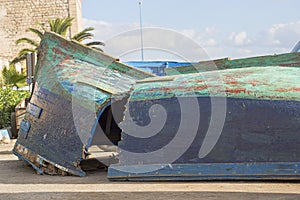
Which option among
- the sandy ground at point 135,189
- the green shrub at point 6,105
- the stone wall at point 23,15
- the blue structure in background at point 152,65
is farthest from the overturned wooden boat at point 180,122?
the stone wall at point 23,15

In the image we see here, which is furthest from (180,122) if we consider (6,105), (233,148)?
(6,105)

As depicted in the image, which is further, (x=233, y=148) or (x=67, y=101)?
(x=67, y=101)

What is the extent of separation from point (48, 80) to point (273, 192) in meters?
4.01

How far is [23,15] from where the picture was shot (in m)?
35.4

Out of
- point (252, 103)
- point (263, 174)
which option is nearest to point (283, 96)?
point (252, 103)

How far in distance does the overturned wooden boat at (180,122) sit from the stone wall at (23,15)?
2817 cm

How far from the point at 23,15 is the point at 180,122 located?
102 feet

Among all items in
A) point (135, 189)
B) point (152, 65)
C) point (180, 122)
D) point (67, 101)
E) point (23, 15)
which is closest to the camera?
point (135, 189)

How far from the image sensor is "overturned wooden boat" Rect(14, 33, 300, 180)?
588 cm

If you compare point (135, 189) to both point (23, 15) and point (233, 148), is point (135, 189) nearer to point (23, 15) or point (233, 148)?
point (233, 148)

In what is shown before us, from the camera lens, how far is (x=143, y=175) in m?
6.27

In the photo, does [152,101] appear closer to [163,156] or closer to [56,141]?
[163,156]

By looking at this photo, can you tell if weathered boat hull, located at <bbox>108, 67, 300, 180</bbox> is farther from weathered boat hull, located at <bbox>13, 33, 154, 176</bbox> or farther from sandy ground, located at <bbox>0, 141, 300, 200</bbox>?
weathered boat hull, located at <bbox>13, 33, 154, 176</bbox>

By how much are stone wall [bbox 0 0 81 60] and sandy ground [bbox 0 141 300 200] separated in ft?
95.9
